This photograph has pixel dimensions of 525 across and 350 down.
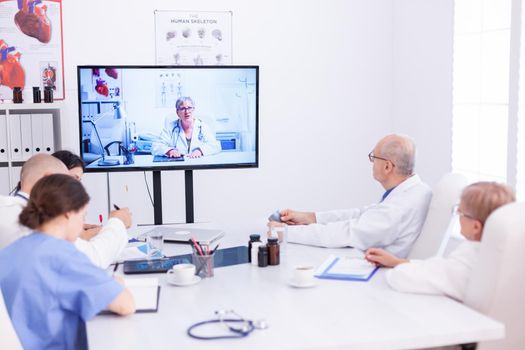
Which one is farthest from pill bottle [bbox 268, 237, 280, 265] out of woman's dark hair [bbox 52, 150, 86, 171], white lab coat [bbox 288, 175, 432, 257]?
woman's dark hair [bbox 52, 150, 86, 171]

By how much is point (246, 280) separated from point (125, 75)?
2.10 meters

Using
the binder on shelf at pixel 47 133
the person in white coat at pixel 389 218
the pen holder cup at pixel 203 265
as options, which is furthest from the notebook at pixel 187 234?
the binder on shelf at pixel 47 133

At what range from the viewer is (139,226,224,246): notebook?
322cm

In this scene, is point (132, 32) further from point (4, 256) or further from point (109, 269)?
point (4, 256)

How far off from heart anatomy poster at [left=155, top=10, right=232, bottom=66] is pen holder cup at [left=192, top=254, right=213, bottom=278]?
9.02 ft

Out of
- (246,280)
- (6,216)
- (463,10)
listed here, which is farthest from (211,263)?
(463,10)

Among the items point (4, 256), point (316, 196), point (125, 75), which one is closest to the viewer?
point (4, 256)

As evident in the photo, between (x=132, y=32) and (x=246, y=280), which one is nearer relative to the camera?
(x=246, y=280)

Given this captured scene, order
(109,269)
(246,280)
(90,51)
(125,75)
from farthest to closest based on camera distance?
(90,51) < (125,75) < (109,269) < (246,280)

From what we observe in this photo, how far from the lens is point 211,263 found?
2562 mm

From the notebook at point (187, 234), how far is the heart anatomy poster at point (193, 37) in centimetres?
196

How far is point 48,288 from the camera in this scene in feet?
6.68

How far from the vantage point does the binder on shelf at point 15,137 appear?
436 centimetres

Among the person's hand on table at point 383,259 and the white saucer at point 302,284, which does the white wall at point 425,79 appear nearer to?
the person's hand on table at point 383,259
